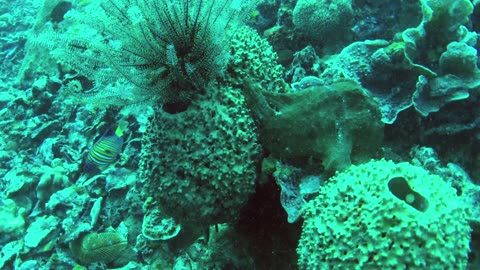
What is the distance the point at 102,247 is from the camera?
4.39m

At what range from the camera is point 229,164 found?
8.86 ft

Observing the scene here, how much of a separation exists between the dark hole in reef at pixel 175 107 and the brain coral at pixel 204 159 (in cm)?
7

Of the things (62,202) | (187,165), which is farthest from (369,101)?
(62,202)

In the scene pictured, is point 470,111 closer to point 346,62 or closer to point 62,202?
point 346,62

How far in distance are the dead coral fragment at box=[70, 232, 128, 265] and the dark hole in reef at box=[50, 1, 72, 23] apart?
732 centimetres

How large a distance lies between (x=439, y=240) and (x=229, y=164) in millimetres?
1481

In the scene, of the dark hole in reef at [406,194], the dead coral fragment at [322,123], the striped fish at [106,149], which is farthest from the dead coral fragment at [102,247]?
the dark hole in reef at [406,194]

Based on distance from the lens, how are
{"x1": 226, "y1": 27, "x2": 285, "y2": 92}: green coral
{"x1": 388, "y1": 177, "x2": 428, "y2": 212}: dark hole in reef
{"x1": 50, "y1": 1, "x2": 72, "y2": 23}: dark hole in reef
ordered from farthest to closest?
{"x1": 50, "y1": 1, "x2": 72, "y2": 23}: dark hole in reef
{"x1": 226, "y1": 27, "x2": 285, "y2": 92}: green coral
{"x1": 388, "y1": 177, "x2": 428, "y2": 212}: dark hole in reef

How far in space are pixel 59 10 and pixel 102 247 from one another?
25.4ft

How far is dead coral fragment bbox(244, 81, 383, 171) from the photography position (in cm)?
276

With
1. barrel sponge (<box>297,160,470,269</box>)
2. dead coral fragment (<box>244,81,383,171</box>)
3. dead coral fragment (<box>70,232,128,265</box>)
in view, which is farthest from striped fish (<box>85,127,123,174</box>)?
barrel sponge (<box>297,160,470,269</box>)

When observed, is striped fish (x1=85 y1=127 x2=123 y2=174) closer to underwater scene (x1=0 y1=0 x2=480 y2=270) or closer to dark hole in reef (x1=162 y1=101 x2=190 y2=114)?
underwater scene (x1=0 y1=0 x2=480 y2=270)

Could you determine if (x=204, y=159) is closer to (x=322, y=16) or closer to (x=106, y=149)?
(x=106, y=149)

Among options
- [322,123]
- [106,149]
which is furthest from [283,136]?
[106,149]
